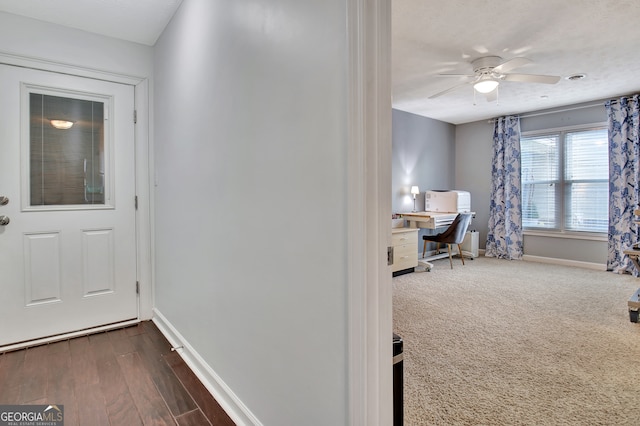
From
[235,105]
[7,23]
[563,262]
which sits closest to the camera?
[235,105]

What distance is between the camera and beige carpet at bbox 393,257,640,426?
5.42ft

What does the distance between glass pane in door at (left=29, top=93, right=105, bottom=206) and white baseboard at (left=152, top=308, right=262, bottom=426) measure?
1.23 meters

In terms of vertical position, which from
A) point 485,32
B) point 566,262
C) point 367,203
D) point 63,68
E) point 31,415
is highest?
point 485,32

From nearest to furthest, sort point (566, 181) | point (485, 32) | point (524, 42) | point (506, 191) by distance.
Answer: point (485, 32) → point (524, 42) → point (566, 181) → point (506, 191)

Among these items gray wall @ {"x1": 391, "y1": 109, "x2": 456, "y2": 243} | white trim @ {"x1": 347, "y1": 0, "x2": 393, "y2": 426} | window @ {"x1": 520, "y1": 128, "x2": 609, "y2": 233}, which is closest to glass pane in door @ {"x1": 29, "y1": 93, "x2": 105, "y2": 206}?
white trim @ {"x1": 347, "y1": 0, "x2": 393, "y2": 426}

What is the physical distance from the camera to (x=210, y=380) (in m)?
1.81

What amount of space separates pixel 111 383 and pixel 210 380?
1.95ft

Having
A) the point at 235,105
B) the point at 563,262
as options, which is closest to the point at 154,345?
the point at 235,105

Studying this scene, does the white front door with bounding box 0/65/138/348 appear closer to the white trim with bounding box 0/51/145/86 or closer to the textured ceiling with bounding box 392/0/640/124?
the white trim with bounding box 0/51/145/86

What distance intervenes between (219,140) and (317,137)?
0.84m

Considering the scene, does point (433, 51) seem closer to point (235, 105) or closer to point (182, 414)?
point (235, 105)

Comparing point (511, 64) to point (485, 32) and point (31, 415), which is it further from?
point (31, 415)

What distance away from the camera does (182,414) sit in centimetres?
159

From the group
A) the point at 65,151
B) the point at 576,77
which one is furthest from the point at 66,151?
the point at 576,77
